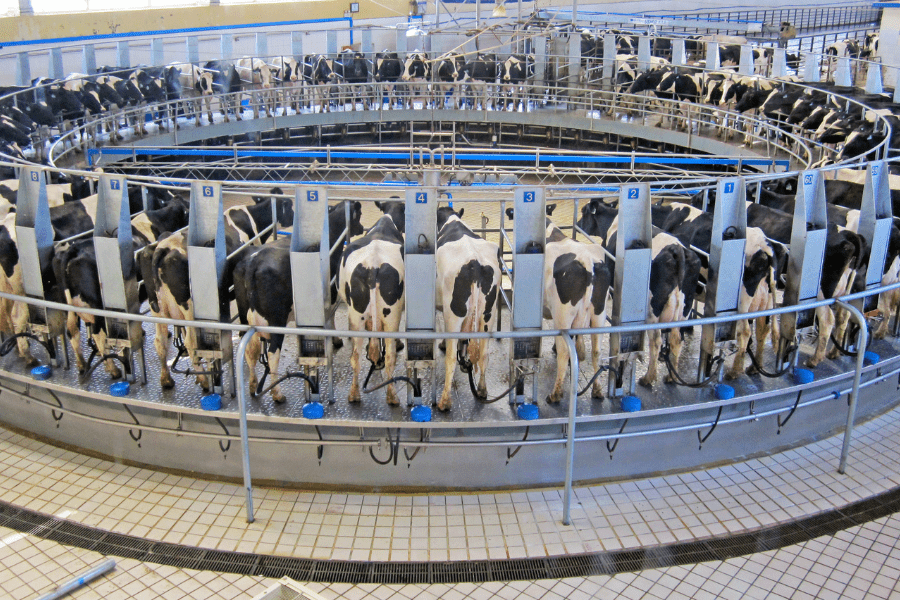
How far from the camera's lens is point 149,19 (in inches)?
878

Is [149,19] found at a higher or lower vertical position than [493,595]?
higher

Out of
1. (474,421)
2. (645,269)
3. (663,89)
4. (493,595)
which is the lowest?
(493,595)

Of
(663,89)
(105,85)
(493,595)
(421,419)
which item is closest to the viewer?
(493,595)

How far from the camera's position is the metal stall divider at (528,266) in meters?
5.48

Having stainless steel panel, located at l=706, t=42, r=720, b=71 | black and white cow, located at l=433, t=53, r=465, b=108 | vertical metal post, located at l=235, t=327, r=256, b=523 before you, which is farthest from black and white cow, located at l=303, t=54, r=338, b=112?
vertical metal post, located at l=235, t=327, r=256, b=523

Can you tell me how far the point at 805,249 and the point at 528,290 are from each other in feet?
7.17

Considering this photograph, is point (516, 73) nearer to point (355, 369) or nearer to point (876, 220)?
point (876, 220)

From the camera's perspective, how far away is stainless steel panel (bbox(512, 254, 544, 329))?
5.49 m

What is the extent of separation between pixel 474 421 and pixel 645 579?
57.2 inches

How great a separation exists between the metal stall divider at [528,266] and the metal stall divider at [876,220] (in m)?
2.78

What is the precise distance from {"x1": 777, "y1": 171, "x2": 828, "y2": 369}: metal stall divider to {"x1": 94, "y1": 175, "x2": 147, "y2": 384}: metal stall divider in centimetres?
484

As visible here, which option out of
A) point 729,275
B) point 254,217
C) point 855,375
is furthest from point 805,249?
point 254,217

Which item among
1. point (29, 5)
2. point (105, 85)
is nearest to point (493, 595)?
point (105, 85)

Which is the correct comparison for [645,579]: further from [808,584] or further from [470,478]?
[470,478]
